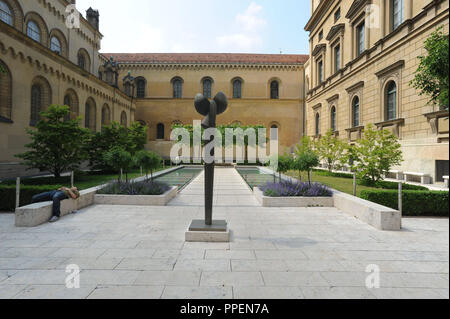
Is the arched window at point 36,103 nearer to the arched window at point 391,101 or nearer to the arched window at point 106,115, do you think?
the arched window at point 106,115

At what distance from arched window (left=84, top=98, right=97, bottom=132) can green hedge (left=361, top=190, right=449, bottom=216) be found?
26414mm

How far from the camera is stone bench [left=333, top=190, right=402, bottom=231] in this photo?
19.6 feet

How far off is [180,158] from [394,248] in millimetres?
34717

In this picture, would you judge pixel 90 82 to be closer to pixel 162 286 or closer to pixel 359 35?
pixel 359 35

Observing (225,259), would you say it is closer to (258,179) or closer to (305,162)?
(305,162)

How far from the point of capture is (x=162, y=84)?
41.4 metres

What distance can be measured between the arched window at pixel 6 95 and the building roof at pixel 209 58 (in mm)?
27549

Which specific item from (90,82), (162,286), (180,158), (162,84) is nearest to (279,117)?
(180,158)

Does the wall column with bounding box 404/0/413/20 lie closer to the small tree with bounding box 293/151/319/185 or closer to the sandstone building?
A: the sandstone building

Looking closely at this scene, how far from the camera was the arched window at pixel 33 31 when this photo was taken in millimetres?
20000

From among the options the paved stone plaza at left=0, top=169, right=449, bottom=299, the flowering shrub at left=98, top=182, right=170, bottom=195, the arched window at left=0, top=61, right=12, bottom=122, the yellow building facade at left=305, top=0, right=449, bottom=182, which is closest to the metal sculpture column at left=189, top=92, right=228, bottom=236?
the paved stone plaza at left=0, top=169, right=449, bottom=299

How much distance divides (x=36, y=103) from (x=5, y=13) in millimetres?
6520

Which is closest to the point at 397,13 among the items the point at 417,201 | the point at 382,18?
the point at 382,18
